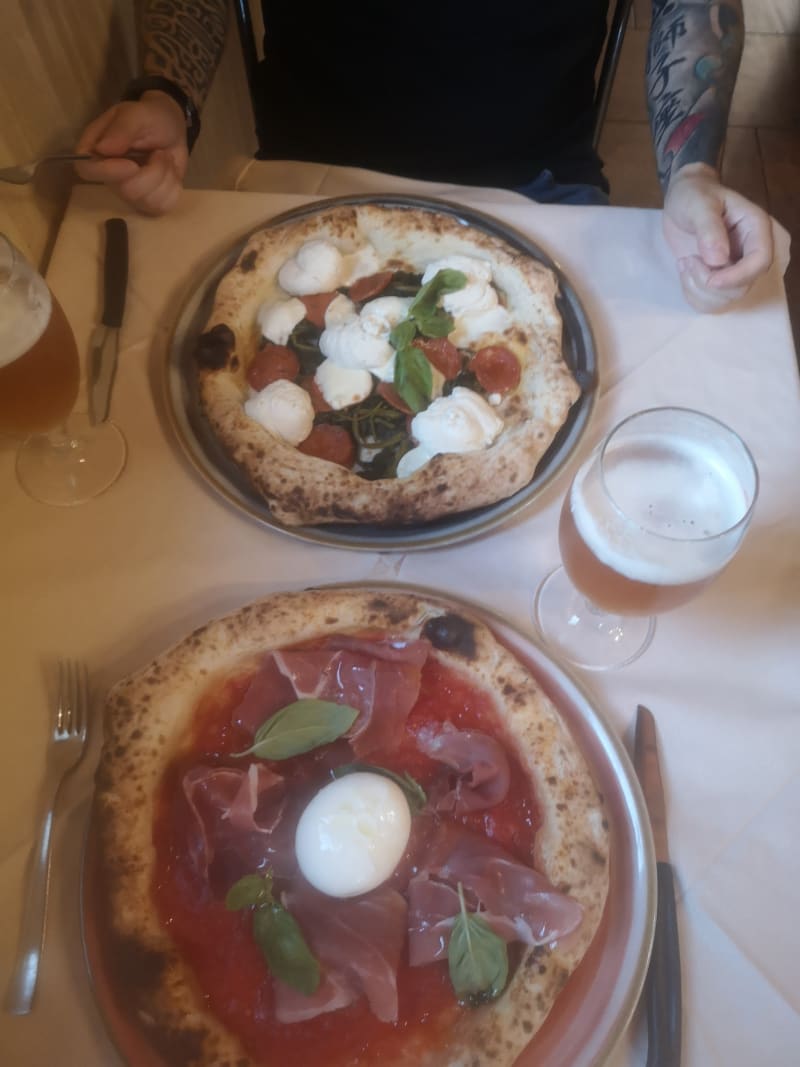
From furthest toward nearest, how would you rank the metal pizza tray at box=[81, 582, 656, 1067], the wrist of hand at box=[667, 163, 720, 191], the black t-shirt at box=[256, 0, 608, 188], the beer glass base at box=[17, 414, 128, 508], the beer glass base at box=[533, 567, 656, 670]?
the black t-shirt at box=[256, 0, 608, 188] < the wrist of hand at box=[667, 163, 720, 191] < the beer glass base at box=[17, 414, 128, 508] < the beer glass base at box=[533, 567, 656, 670] < the metal pizza tray at box=[81, 582, 656, 1067]

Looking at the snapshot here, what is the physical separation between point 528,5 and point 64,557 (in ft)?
4.72

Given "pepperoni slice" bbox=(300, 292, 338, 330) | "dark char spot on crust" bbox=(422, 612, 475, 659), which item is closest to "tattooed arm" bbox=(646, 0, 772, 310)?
"pepperoni slice" bbox=(300, 292, 338, 330)

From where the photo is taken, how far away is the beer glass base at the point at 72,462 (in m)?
1.14

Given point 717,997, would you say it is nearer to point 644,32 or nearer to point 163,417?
point 163,417

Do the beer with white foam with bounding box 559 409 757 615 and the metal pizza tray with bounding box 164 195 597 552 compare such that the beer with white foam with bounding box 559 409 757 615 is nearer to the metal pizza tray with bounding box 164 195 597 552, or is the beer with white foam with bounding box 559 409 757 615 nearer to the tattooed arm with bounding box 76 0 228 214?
the metal pizza tray with bounding box 164 195 597 552

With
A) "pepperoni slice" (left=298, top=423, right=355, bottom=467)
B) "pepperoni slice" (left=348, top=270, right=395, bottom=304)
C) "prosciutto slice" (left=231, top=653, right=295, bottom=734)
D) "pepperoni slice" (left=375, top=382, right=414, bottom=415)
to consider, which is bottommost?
"prosciutto slice" (left=231, top=653, right=295, bottom=734)

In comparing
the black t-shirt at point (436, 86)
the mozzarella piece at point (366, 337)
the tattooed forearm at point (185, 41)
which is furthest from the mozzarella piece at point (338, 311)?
the black t-shirt at point (436, 86)

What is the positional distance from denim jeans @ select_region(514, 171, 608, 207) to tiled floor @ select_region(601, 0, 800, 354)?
1519mm

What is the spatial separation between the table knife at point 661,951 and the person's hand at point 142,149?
Result: 119 cm

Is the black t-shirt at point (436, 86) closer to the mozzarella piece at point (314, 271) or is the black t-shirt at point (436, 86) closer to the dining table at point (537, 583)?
the dining table at point (537, 583)

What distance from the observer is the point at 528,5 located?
1608 mm

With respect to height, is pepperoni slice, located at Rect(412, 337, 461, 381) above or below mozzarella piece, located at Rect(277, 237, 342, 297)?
below

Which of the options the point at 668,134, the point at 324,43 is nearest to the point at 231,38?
the point at 324,43

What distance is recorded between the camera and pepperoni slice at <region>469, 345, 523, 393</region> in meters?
1.21
